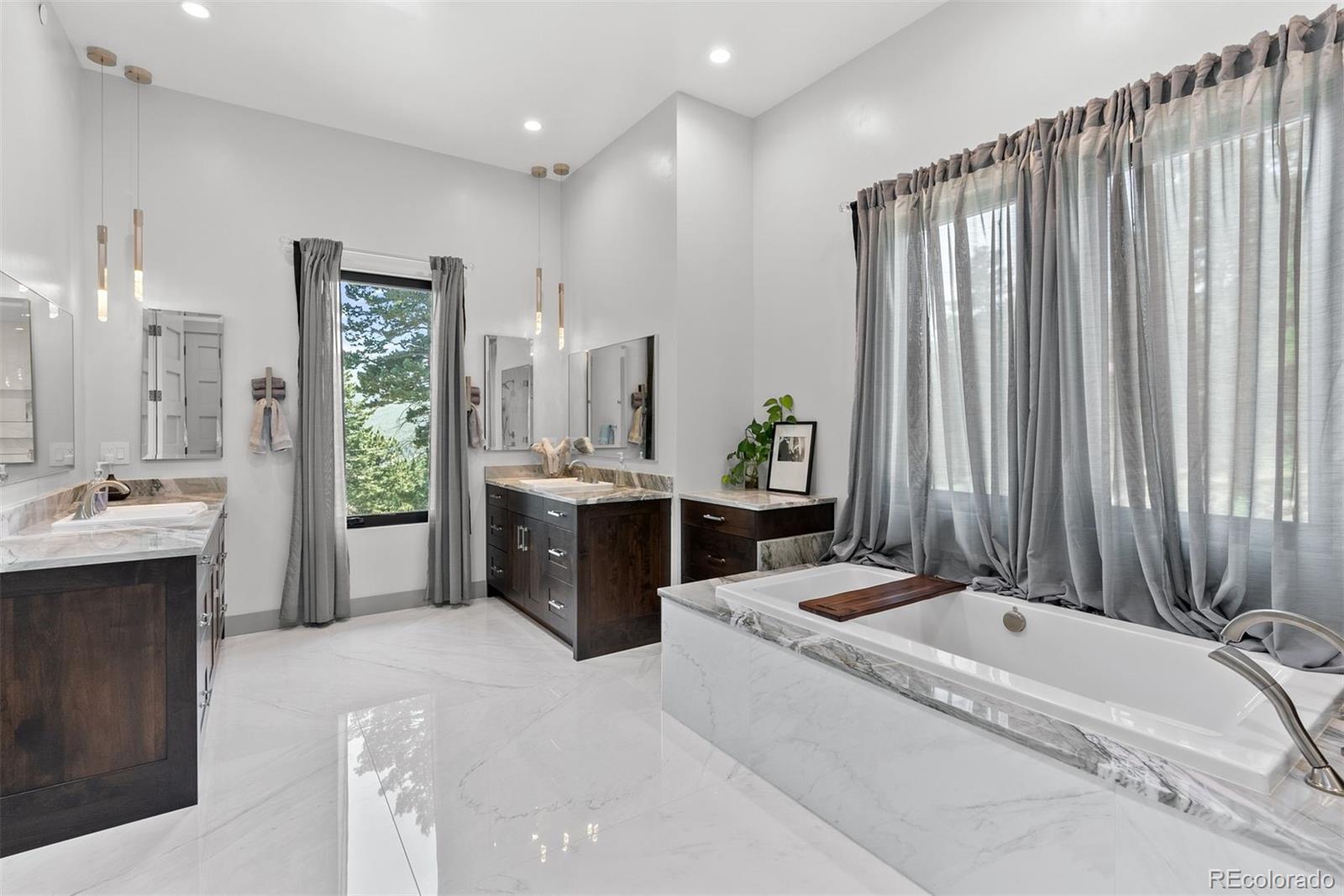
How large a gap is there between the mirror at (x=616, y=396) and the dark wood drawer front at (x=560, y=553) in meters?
0.70

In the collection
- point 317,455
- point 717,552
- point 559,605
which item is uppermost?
point 317,455

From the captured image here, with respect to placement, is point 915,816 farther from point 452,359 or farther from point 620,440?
point 452,359

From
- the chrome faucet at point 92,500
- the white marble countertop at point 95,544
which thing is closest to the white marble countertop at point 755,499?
the white marble countertop at point 95,544

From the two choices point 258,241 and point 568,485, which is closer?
point 258,241

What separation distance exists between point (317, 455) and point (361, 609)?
1.07 m

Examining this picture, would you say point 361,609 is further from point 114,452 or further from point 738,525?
point 738,525

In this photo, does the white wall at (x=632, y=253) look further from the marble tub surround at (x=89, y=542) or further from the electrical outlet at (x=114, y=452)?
the electrical outlet at (x=114, y=452)

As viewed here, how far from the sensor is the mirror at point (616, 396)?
3.81 m

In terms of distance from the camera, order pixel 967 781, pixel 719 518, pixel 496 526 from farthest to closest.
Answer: pixel 496 526 < pixel 719 518 < pixel 967 781

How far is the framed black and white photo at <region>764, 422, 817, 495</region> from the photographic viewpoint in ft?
11.3

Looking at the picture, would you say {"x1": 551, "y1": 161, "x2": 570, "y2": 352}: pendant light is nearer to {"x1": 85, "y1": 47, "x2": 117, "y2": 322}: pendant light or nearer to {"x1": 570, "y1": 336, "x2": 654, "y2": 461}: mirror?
{"x1": 570, "y1": 336, "x2": 654, "y2": 461}: mirror

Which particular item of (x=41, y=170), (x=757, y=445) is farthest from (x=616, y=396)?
(x=41, y=170)

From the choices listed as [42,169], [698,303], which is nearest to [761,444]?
[698,303]

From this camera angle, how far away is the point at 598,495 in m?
3.58
